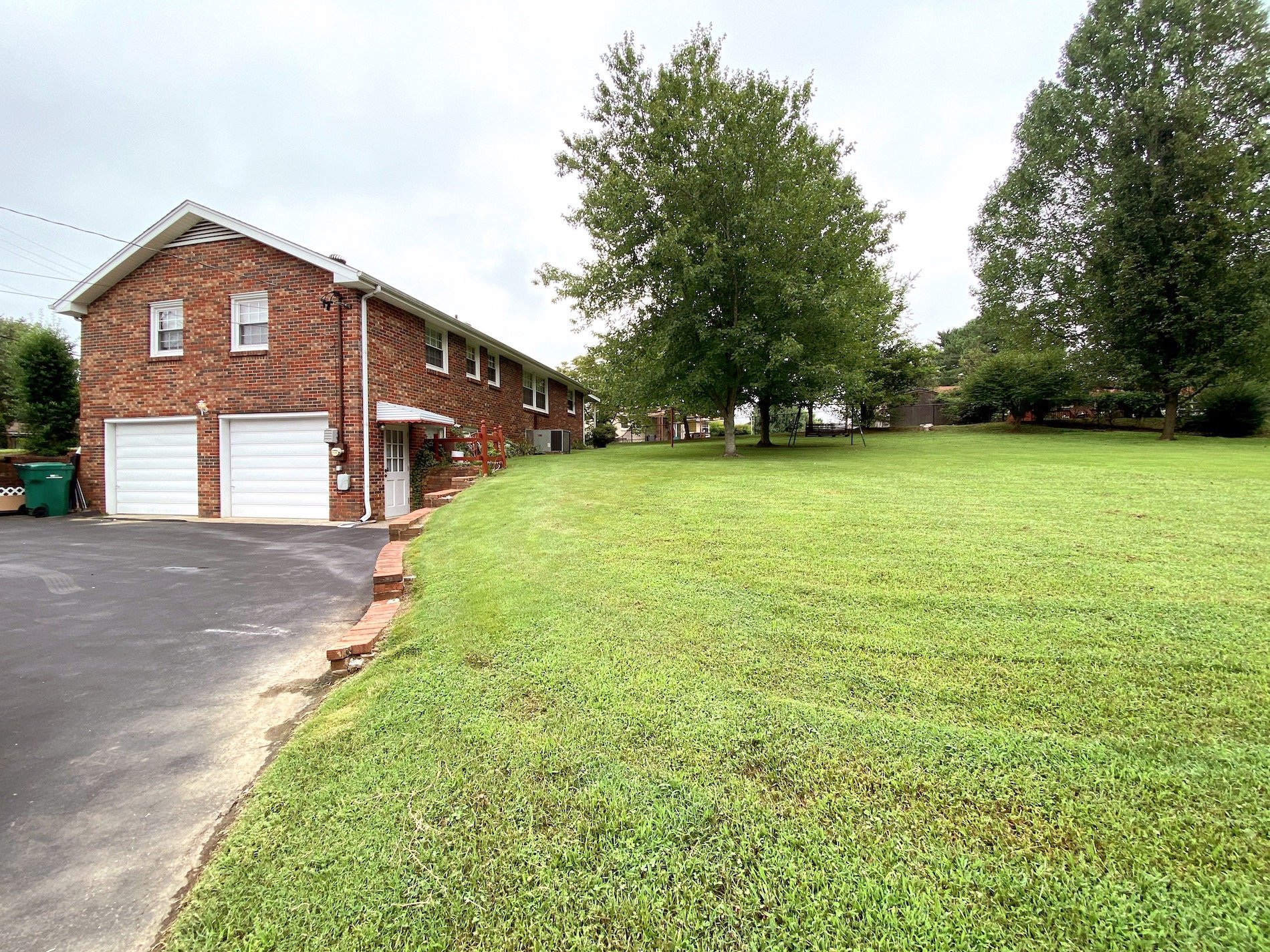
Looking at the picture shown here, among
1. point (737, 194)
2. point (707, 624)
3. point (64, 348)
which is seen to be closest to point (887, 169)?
point (737, 194)

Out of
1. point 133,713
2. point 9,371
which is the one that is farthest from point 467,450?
point 9,371

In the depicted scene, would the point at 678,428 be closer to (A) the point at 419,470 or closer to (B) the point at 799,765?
(A) the point at 419,470

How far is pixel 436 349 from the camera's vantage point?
13.1 metres

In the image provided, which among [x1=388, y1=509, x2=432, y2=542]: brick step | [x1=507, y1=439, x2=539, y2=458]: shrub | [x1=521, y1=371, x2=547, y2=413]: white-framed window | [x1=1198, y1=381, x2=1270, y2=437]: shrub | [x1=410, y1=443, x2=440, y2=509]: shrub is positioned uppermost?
[x1=521, y1=371, x2=547, y2=413]: white-framed window

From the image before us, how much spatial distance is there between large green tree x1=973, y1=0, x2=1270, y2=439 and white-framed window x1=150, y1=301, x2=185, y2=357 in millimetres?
27277

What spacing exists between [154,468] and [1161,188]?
30.3m

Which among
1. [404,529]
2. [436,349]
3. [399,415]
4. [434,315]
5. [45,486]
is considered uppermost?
[434,315]

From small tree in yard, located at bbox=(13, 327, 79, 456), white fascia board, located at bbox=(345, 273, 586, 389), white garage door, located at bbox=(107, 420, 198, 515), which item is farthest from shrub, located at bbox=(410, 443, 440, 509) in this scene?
small tree in yard, located at bbox=(13, 327, 79, 456)

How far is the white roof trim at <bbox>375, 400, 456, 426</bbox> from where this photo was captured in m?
10.6

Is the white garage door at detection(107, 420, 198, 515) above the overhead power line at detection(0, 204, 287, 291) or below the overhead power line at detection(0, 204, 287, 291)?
below

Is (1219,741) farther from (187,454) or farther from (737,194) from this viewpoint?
(187,454)

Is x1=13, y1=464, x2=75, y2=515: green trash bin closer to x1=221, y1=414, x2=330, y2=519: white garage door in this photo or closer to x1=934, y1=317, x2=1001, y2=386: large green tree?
x1=221, y1=414, x2=330, y2=519: white garage door

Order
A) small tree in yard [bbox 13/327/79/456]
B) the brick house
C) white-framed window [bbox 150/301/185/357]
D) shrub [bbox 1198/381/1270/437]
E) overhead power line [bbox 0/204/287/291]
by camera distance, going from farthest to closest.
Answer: shrub [bbox 1198/381/1270/437] < small tree in yard [bbox 13/327/79/456] < white-framed window [bbox 150/301/185/357] < the brick house < overhead power line [bbox 0/204/287/291]

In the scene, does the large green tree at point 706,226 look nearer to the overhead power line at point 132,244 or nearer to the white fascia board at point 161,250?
the white fascia board at point 161,250
